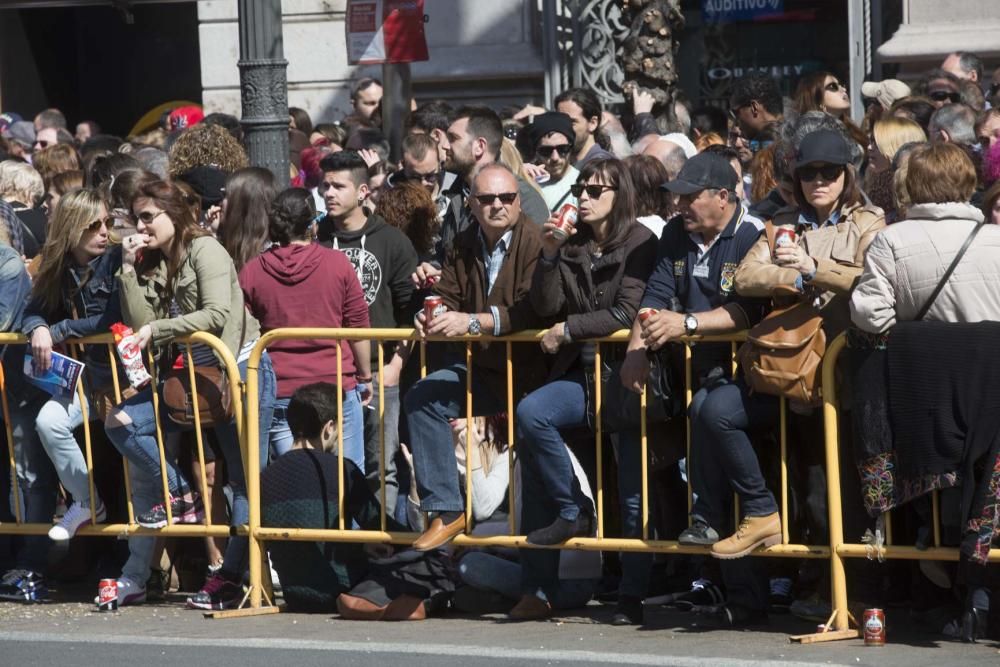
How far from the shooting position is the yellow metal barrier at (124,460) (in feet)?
26.7

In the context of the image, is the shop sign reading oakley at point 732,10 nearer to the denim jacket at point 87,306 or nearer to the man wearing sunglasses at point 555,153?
the man wearing sunglasses at point 555,153

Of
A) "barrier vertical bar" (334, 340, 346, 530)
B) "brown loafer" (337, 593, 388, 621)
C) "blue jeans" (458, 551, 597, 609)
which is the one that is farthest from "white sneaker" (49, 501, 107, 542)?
"blue jeans" (458, 551, 597, 609)

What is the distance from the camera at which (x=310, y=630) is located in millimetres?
7809

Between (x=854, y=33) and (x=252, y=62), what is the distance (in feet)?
22.1

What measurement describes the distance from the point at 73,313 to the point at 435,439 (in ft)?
6.57

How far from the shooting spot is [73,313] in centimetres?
865

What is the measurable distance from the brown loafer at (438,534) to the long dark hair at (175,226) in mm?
1659

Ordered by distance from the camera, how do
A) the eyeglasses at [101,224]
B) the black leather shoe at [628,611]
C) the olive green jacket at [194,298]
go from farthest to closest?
the eyeglasses at [101,224] → the olive green jacket at [194,298] → the black leather shoe at [628,611]

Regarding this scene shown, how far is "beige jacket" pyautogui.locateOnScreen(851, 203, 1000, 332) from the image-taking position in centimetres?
690

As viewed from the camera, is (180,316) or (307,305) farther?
(307,305)

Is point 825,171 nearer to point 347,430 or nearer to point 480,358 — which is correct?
point 480,358

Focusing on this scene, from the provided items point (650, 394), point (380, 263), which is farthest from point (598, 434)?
point (380, 263)

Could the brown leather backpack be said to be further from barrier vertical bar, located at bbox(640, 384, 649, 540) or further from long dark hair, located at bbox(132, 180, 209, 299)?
long dark hair, located at bbox(132, 180, 209, 299)

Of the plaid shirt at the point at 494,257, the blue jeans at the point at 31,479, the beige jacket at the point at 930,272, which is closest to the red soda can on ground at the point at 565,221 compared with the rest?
the plaid shirt at the point at 494,257
